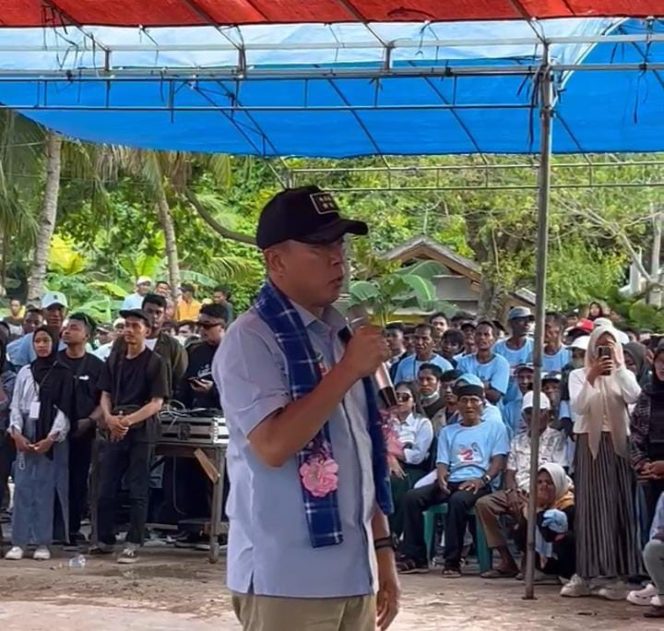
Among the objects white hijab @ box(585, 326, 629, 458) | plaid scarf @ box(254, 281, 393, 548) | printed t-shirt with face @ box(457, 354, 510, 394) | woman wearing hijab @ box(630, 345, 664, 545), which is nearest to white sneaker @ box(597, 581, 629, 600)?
woman wearing hijab @ box(630, 345, 664, 545)

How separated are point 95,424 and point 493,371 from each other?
3.43 meters

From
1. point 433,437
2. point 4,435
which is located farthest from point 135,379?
point 433,437

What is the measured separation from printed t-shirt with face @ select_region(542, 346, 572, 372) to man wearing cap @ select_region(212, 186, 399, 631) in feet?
28.2

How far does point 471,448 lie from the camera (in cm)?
1009

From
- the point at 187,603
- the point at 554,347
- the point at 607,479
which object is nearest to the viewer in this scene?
the point at 187,603

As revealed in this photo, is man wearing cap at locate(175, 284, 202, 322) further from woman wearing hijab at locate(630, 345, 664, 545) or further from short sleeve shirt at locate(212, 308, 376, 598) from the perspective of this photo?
short sleeve shirt at locate(212, 308, 376, 598)

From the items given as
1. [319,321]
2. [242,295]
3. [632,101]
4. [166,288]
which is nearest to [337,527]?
[319,321]

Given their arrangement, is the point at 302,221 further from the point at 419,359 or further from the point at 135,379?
the point at 419,359

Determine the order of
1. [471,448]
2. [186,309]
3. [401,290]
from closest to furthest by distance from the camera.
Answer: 1. [471,448]
2. [186,309]
3. [401,290]

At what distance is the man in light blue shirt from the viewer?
468 inches

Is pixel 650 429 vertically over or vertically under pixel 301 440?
over

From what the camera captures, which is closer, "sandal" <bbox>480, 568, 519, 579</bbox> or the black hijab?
"sandal" <bbox>480, 568, 519, 579</bbox>

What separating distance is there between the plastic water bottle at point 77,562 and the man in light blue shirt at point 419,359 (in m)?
3.22

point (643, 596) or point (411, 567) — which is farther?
point (411, 567)
